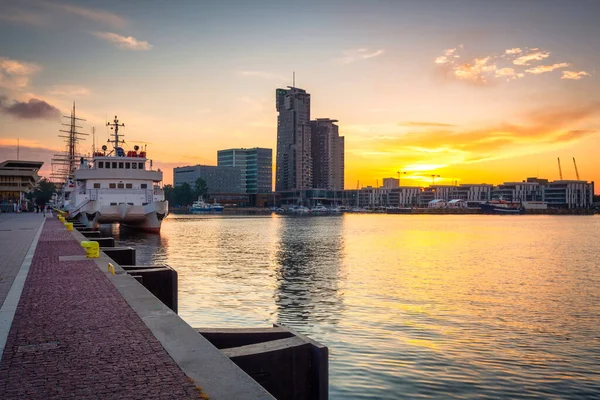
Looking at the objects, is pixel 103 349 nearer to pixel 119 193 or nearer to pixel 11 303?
pixel 11 303

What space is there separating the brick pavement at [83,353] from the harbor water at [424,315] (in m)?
5.97

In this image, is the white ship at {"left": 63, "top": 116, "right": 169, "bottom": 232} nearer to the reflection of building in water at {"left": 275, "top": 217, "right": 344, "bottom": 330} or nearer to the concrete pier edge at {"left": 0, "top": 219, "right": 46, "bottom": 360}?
the reflection of building in water at {"left": 275, "top": 217, "right": 344, "bottom": 330}

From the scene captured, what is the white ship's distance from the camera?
64.4m

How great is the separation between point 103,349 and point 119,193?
61.7 meters

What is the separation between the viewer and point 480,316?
2156cm

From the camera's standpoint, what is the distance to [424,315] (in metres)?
21.5

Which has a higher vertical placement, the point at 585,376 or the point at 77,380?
the point at 77,380

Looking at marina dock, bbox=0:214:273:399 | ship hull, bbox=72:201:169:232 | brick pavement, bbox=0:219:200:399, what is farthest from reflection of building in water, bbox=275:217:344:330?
ship hull, bbox=72:201:169:232

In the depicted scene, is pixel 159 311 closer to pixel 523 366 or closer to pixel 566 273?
pixel 523 366

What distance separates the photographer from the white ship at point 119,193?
211 feet

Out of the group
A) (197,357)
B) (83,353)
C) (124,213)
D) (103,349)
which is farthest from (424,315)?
(124,213)

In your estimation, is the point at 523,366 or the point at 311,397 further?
the point at 523,366

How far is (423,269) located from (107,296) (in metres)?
29.0

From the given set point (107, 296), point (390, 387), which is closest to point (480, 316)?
point (390, 387)
